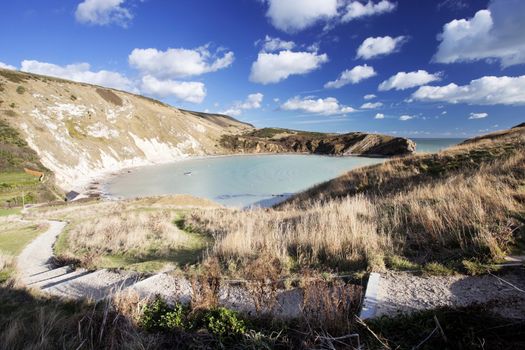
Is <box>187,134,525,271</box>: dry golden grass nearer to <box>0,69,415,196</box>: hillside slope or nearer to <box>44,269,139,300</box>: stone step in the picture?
<box>44,269,139,300</box>: stone step

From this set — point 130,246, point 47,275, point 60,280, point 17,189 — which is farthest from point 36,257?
point 17,189

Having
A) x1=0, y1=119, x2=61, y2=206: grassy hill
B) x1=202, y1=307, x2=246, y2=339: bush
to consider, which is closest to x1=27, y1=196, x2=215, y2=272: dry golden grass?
x1=202, y1=307, x2=246, y2=339: bush

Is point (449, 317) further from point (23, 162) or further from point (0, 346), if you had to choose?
point (23, 162)

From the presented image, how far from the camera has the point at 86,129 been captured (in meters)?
72.2

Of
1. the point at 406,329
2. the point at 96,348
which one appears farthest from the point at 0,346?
the point at 406,329

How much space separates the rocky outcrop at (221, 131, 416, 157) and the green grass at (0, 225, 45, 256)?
96.8 m

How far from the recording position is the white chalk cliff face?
56.5 meters

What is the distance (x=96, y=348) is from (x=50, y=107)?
78986 mm

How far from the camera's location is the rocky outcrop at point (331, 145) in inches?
3984

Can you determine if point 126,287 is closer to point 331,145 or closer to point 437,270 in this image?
point 437,270

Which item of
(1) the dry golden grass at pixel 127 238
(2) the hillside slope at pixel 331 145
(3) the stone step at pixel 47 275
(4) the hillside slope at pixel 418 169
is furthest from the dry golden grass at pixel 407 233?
(2) the hillside slope at pixel 331 145

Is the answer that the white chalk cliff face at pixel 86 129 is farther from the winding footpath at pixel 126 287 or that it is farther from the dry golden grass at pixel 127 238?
the winding footpath at pixel 126 287

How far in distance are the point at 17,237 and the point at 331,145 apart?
110907 mm

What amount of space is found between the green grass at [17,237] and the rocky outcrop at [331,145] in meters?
96.8
